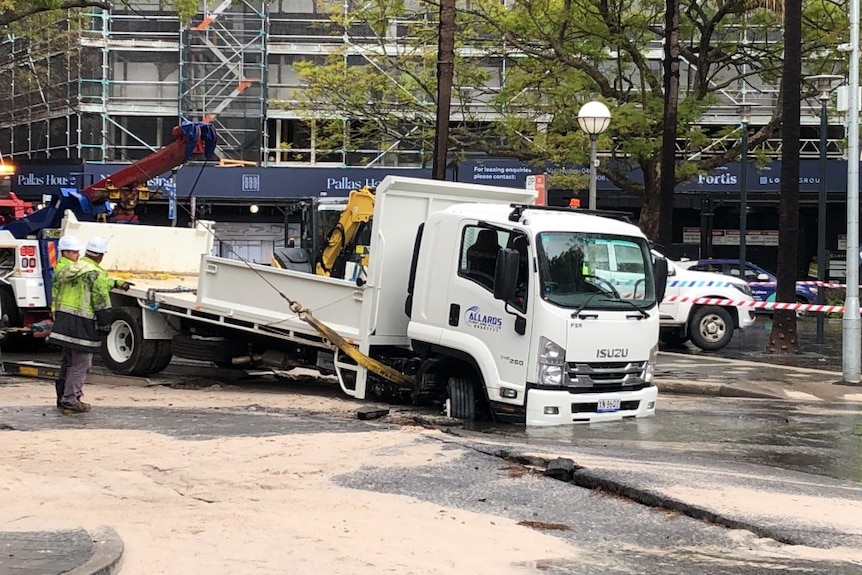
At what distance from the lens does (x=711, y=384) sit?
606 inches

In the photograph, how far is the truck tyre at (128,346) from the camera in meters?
14.2

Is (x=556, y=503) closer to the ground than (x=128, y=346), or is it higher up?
closer to the ground

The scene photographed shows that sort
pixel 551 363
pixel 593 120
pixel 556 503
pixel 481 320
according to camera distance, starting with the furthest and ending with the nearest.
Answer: pixel 593 120
pixel 481 320
pixel 551 363
pixel 556 503

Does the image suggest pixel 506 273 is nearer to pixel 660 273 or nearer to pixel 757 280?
pixel 660 273

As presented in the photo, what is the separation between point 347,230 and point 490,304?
3729 millimetres

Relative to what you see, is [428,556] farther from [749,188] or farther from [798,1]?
[749,188]

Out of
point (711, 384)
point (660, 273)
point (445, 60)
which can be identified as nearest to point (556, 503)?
point (660, 273)

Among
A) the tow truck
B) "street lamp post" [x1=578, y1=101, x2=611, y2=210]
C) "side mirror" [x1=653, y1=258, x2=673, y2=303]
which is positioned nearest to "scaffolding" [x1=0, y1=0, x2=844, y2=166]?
"street lamp post" [x1=578, y1=101, x2=611, y2=210]

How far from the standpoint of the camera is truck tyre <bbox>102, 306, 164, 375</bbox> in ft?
46.6

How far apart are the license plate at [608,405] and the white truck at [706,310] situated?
9.75 m

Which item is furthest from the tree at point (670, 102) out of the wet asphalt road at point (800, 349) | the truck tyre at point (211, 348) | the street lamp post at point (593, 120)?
the truck tyre at point (211, 348)

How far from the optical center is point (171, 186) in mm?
30578

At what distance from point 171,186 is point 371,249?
65.0 feet

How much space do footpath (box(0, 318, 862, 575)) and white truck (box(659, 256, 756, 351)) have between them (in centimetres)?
38
